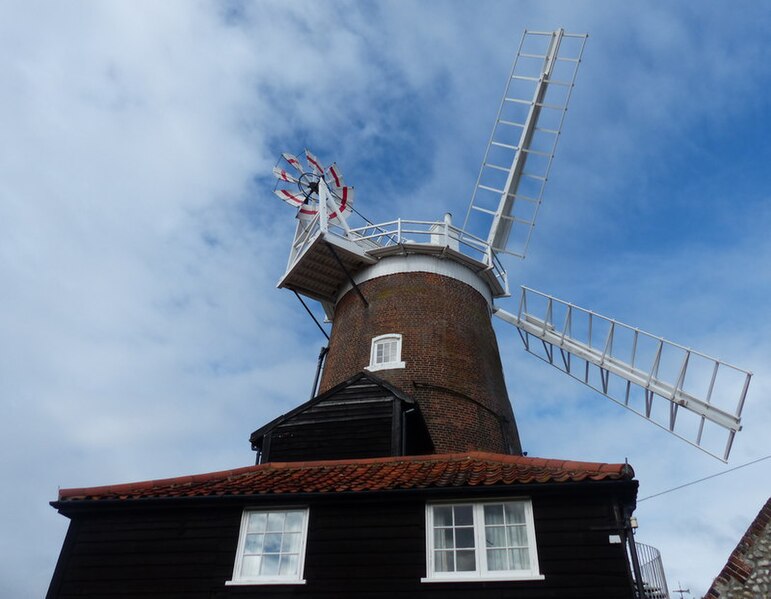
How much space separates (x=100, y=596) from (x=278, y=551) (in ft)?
10.1

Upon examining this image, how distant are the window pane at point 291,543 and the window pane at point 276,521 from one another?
197mm

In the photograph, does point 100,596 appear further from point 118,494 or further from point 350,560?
point 350,560

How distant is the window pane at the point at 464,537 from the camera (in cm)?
977

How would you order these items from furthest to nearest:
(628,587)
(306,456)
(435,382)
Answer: (435,382) → (306,456) → (628,587)

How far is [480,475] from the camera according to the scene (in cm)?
1041

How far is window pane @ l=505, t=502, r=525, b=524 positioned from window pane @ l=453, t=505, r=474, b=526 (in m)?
→ 0.57

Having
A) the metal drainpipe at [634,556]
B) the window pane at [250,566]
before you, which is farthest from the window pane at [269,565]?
the metal drainpipe at [634,556]

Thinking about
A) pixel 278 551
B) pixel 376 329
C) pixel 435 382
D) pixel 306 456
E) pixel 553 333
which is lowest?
pixel 278 551

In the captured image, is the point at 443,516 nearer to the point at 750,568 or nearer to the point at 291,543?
the point at 291,543

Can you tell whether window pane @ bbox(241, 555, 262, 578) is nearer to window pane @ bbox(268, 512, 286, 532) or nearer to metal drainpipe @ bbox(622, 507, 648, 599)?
window pane @ bbox(268, 512, 286, 532)

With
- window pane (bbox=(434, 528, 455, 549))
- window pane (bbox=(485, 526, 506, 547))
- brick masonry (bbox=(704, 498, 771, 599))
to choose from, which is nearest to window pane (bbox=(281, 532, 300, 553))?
window pane (bbox=(434, 528, 455, 549))

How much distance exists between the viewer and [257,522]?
10.7m

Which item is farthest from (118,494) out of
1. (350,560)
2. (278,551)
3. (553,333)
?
(553,333)

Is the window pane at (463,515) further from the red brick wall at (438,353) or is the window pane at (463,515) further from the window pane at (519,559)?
the red brick wall at (438,353)
